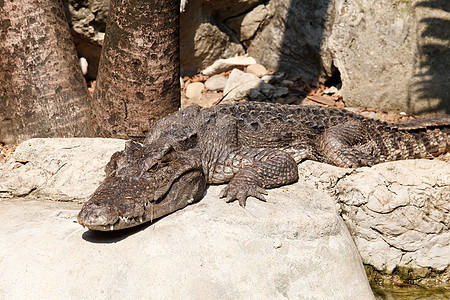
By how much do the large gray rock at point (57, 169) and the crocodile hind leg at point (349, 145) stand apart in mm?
2087

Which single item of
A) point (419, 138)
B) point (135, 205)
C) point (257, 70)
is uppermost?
point (257, 70)

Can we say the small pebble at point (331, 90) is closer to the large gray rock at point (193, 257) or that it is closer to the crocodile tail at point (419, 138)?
the crocodile tail at point (419, 138)

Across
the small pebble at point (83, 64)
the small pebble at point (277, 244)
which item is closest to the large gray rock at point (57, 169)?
the small pebble at point (277, 244)

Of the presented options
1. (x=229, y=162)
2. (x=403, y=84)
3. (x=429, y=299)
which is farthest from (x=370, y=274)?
(x=403, y=84)

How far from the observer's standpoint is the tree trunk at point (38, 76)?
524 centimetres

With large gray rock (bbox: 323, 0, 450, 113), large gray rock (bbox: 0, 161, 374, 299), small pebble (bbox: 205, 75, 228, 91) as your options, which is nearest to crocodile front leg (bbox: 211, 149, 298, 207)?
large gray rock (bbox: 0, 161, 374, 299)

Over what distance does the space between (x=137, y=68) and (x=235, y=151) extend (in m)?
1.36

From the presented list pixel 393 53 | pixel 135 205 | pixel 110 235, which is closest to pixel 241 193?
pixel 135 205

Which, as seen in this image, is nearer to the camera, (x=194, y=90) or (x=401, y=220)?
(x=401, y=220)

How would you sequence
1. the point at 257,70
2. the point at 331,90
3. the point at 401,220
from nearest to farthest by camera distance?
1. the point at 401,220
2. the point at 331,90
3. the point at 257,70

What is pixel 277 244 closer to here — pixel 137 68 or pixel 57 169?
pixel 57 169

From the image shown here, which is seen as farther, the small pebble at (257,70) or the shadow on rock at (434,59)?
the small pebble at (257,70)

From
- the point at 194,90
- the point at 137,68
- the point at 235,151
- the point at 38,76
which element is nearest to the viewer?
the point at 235,151

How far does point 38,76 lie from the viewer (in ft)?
17.5
